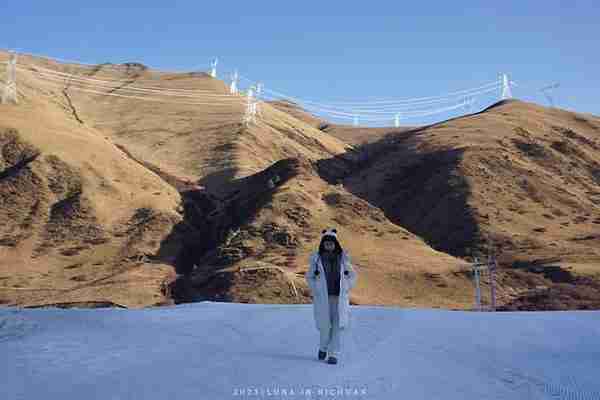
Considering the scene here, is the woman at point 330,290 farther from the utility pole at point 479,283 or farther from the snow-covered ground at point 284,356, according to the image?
the utility pole at point 479,283

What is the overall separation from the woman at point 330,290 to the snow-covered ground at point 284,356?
0.35 metres

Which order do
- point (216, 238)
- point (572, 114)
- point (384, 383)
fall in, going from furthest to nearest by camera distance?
point (572, 114)
point (216, 238)
point (384, 383)

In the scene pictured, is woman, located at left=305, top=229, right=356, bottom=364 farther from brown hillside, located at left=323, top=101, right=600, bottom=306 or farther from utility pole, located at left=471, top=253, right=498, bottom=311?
brown hillside, located at left=323, top=101, right=600, bottom=306

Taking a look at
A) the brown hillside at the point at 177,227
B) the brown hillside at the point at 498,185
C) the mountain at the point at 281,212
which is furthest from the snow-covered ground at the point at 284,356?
the brown hillside at the point at 498,185

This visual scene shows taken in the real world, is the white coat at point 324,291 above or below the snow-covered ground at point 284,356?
above

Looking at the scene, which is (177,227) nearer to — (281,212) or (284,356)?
(281,212)

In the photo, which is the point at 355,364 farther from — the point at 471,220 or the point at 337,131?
the point at 337,131

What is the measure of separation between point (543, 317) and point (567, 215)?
49916mm

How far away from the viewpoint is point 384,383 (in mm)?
6645

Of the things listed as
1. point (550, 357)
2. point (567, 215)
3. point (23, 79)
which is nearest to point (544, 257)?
point (567, 215)

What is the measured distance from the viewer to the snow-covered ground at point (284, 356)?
6.30 meters

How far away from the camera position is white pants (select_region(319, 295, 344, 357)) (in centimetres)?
768

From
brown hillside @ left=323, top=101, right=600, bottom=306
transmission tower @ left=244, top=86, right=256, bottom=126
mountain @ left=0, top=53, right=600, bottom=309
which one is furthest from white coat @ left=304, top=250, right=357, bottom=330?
transmission tower @ left=244, top=86, right=256, bottom=126

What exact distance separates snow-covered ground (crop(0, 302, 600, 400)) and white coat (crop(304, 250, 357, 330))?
523mm
